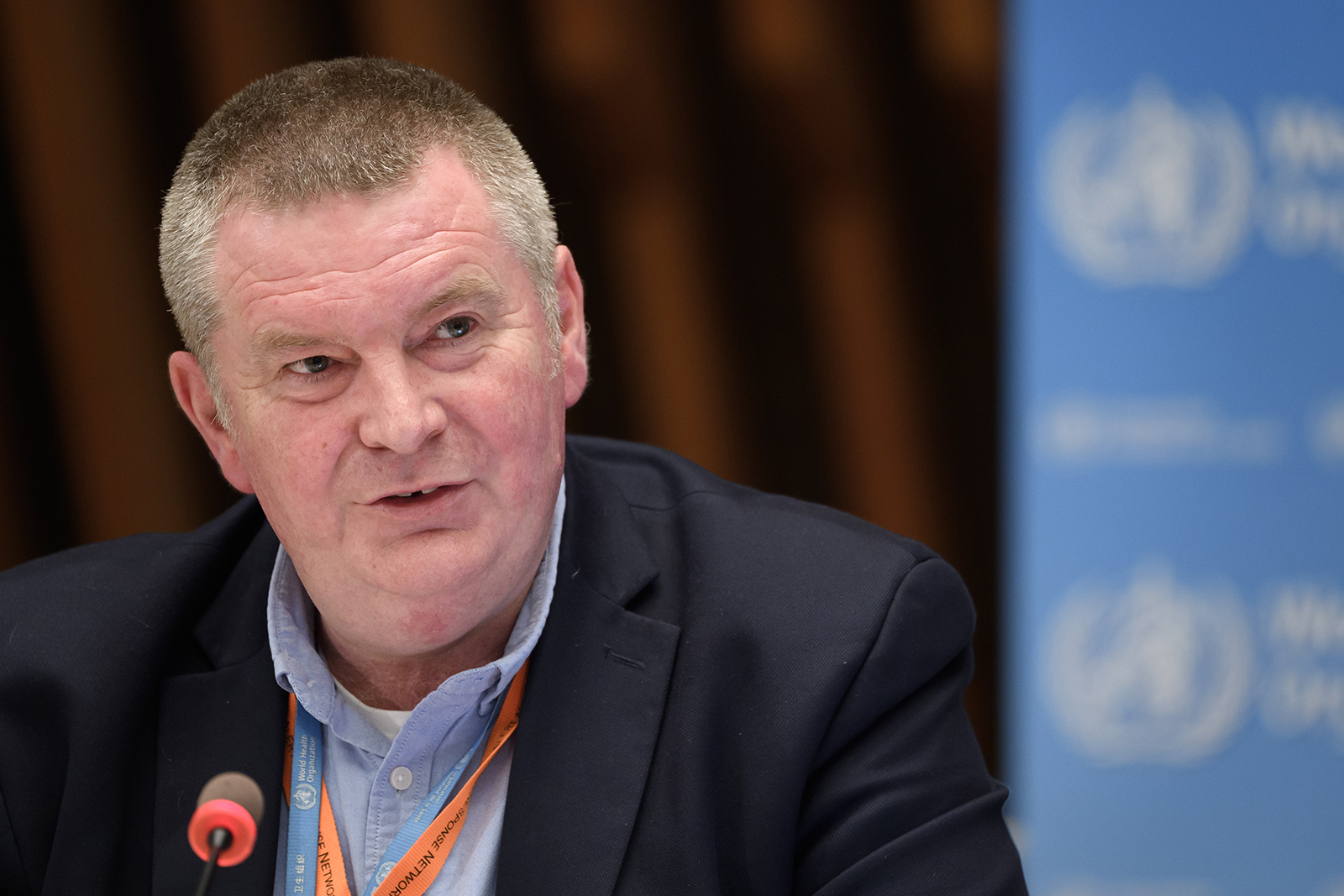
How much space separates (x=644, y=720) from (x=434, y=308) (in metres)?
0.56

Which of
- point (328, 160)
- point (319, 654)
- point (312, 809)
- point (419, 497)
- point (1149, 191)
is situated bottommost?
point (312, 809)

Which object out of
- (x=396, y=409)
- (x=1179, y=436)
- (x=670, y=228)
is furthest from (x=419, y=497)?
(x=670, y=228)

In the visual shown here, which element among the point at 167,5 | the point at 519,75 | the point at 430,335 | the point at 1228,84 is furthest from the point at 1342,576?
the point at 167,5

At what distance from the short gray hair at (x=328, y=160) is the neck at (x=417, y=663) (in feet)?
1.17

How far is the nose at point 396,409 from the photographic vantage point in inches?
51.8

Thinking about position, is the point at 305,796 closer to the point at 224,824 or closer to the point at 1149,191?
the point at 224,824

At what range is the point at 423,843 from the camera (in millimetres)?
1413

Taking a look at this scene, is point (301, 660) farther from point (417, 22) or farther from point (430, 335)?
point (417, 22)

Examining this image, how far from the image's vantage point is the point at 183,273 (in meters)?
1.48

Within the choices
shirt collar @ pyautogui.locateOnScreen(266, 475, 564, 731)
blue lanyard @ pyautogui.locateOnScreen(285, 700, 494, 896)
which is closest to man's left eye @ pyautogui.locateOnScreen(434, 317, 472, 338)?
shirt collar @ pyautogui.locateOnScreen(266, 475, 564, 731)

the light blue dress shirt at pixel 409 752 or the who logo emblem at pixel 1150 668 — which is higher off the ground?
the light blue dress shirt at pixel 409 752

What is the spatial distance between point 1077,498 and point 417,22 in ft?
6.43

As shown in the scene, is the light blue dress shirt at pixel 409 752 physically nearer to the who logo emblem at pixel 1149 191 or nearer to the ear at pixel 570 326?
A: the ear at pixel 570 326

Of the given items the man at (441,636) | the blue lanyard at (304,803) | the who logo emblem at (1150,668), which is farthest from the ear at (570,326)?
the who logo emblem at (1150,668)
